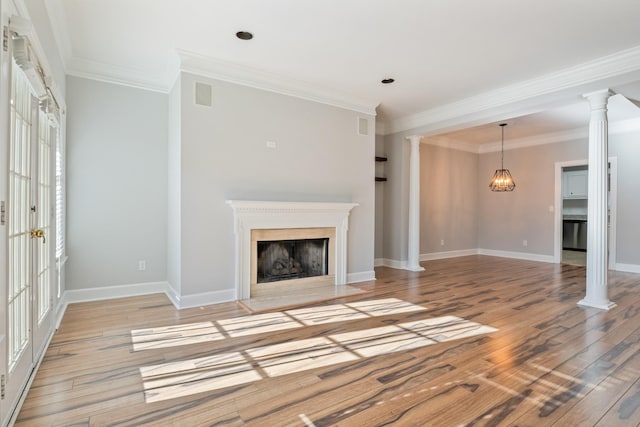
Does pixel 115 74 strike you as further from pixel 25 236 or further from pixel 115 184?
pixel 25 236

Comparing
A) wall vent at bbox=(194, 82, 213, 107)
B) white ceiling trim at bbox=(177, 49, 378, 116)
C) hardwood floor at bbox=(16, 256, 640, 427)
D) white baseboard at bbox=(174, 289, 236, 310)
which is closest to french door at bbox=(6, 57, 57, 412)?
hardwood floor at bbox=(16, 256, 640, 427)

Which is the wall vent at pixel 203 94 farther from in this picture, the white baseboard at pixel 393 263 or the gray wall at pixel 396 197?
the white baseboard at pixel 393 263

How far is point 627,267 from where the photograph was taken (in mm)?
6309

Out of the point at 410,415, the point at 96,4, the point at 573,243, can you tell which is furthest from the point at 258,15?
the point at 573,243

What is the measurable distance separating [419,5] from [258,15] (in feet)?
4.48

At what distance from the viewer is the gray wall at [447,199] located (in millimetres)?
7488

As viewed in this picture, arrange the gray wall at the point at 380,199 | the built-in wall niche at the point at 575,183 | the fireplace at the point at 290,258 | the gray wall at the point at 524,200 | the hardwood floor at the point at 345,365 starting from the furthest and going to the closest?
1. the built-in wall niche at the point at 575,183
2. the gray wall at the point at 524,200
3. the gray wall at the point at 380,199
4. the fireplace at the point at 290,258
5. the hardwood floor at the point at 345,365

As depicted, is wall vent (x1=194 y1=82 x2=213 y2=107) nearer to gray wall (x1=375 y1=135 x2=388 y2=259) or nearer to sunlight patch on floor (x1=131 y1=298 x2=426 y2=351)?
sunlight patch on floor (x1=131 y1=298 x2=426 y2=351)

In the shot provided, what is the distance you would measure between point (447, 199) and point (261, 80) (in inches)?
209

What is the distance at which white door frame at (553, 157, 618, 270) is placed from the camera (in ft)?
21.2

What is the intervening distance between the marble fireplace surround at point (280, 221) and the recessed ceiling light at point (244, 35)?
172 cm

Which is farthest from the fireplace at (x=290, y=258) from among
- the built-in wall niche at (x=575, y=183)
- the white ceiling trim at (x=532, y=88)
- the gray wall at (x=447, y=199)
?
the built-in wall niche at (x=575, y=183)

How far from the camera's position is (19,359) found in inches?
79.0

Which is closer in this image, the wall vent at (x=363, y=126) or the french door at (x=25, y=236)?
the french door at (x=25, y=236)
